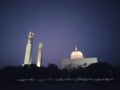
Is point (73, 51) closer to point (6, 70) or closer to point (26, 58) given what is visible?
point (26, 58)

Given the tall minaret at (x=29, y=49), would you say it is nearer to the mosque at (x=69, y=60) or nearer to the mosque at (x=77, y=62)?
the mosque at (x=69, y=60)

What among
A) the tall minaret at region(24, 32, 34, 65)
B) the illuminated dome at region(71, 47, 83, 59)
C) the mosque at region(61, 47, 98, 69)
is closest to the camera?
the mosque at region(61, 47, 98, 69)

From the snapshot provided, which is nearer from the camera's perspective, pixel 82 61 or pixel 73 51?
pixel 82 61

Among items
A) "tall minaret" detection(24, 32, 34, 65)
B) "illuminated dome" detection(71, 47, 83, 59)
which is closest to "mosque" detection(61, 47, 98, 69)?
"illuminated dome" detection(71, 47, 83, 59)

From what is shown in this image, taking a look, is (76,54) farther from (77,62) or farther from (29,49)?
(29,49)

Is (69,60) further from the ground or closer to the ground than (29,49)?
closer to the ground

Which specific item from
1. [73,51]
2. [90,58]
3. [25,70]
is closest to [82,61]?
[90,58]

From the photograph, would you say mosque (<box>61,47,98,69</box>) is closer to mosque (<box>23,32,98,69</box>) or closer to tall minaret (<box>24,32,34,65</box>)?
mosque (<box>23,32,98,69</box>)

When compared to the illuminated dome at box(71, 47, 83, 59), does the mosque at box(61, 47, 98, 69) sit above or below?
below

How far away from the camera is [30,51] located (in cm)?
8312

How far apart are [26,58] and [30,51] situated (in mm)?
3185

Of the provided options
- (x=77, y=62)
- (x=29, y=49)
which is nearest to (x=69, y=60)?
(x=77, y=62)

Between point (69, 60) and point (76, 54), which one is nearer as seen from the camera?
point (69, 60)

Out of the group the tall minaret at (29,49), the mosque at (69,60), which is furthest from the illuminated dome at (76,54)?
the tall minaret at (29,49)
